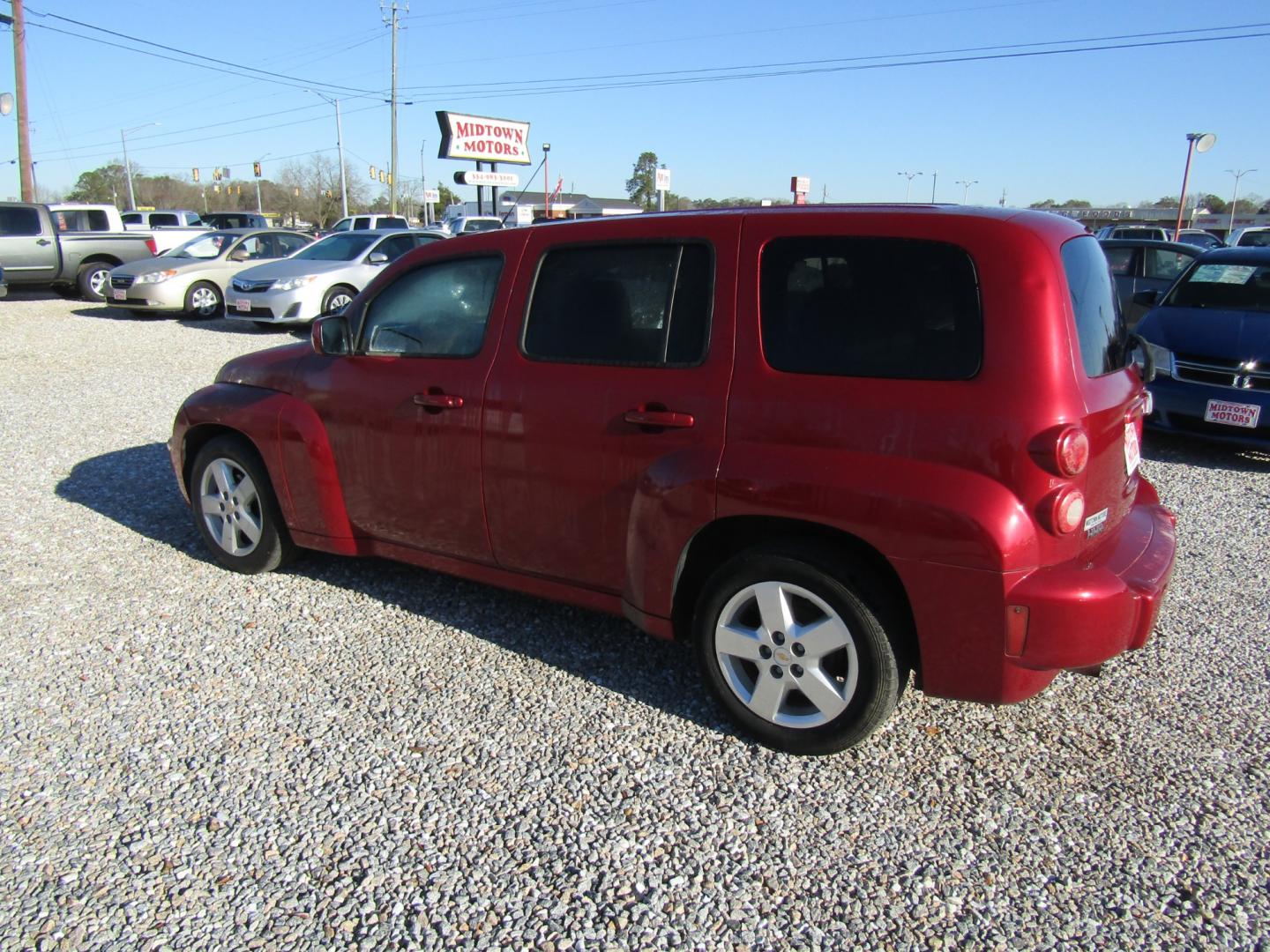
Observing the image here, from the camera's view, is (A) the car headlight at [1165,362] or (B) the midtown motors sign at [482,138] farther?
(B) the midtown motors sign at [482,138]

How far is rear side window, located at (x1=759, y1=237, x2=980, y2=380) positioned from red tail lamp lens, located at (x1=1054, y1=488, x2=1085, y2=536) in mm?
450

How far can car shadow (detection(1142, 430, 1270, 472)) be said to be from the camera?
726 centimetres

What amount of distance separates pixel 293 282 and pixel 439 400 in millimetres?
11398

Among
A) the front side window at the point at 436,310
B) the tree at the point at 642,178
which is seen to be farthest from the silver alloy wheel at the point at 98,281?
the tree at the point at 642,178

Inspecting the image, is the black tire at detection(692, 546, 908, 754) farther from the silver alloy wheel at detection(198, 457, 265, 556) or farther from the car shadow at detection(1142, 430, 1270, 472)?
the car shadow at detection(1142, 430, 1270, 472)

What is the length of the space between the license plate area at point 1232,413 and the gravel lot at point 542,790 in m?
2.79

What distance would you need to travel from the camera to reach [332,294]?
14156mm

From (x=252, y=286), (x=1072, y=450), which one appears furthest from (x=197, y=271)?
(x=1072, y=450)

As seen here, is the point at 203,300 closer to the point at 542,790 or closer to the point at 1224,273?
the point at 1224,273

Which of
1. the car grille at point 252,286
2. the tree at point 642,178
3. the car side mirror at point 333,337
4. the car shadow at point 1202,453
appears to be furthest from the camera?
the tree at point 642,178

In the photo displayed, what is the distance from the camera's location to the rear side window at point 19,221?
1808 cm

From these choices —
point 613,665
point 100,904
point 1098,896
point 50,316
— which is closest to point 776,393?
point 613,665

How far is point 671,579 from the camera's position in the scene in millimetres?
3289

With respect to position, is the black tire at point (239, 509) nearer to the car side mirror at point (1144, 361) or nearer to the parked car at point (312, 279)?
A: the car side mirror at point (1144, 361)
